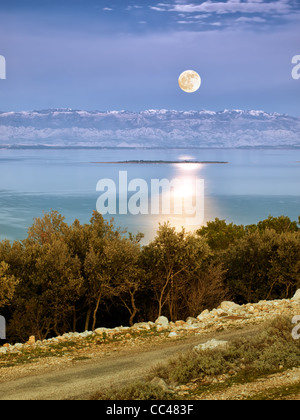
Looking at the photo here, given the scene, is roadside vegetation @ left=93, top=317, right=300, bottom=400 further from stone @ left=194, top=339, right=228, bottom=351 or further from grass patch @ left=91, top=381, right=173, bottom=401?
stone @ left=194, top=339, right=228, bottom=351

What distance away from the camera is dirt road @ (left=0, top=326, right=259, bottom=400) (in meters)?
11.2

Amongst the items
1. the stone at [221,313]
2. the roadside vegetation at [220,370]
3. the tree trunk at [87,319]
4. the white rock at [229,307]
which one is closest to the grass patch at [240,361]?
the roadside vegetation at [220,370]

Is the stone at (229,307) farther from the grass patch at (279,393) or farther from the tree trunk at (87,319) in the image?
the grass patch at (279,393)

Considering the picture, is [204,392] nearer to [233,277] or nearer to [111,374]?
[111,374]

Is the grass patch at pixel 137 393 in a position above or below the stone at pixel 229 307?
above

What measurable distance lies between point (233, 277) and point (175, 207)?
358 feet

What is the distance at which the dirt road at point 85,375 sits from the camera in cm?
1121

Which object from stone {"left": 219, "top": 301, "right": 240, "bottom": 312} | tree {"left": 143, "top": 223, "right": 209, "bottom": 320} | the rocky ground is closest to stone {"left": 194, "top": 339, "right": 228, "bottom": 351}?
the rocky ground

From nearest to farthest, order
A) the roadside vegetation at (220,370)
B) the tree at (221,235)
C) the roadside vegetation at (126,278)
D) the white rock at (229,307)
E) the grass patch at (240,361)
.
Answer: the roadside vegetation at (220,370), the grass patch at (240,361), the white rock at (229,307), the roadside vegetation at (126,278), the tree at (221,235)

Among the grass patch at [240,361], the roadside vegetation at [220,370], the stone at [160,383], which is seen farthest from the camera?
the grass patch at [240,361]

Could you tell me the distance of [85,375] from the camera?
496 inches

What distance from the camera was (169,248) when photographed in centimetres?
2381

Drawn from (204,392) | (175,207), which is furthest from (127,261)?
(175,207)
